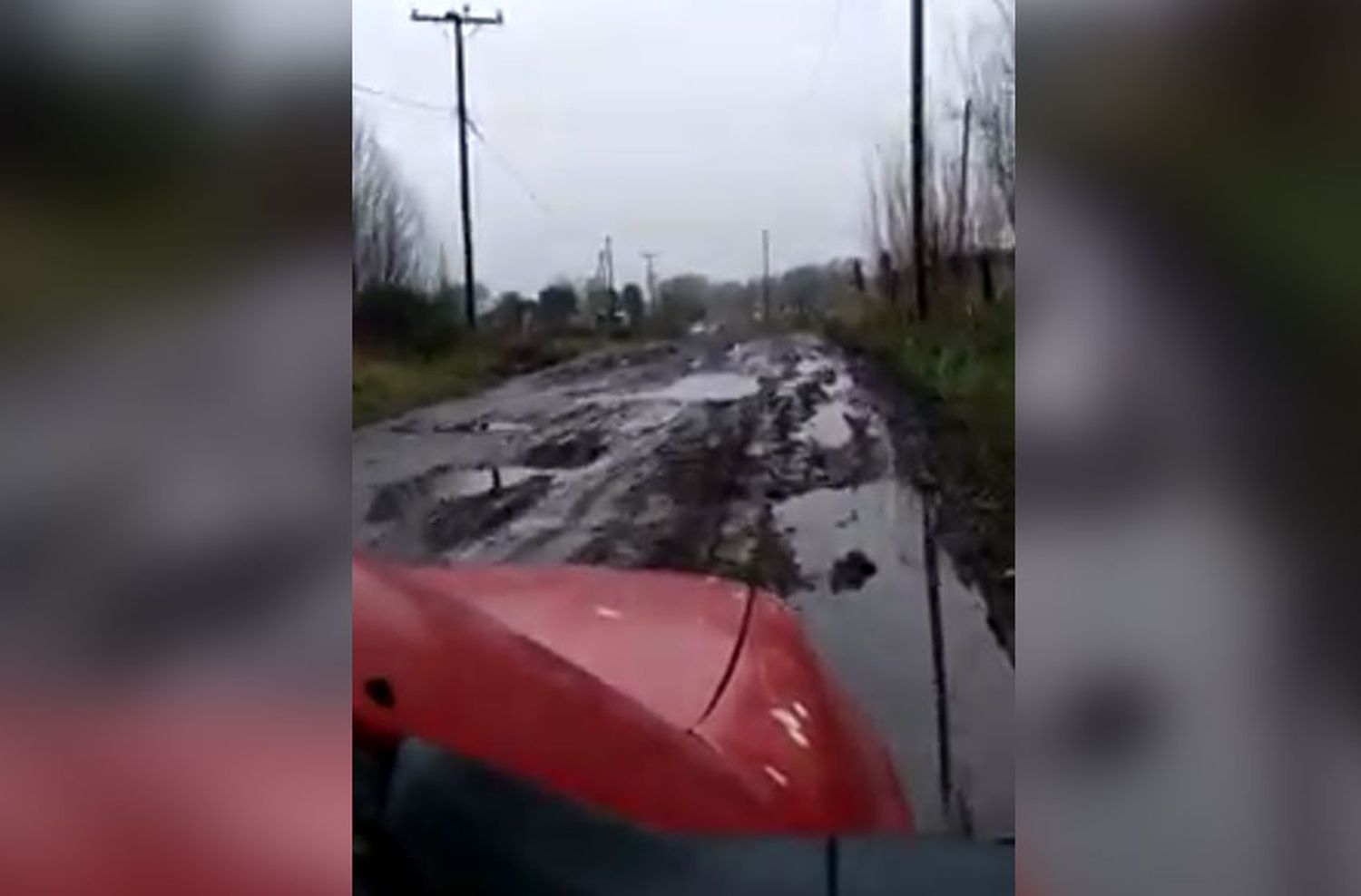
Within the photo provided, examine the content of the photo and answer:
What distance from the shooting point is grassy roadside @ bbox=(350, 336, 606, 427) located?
1.13 meters

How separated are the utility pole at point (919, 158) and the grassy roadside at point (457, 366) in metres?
0.24

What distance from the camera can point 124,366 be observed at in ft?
3.12

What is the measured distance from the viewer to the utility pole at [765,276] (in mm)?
1153

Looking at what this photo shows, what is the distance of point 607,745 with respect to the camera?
1162 mm

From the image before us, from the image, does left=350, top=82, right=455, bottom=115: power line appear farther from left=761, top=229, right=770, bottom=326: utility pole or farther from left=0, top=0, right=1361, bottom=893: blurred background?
left=761, top=229, right=770, bottom=326: utility pole

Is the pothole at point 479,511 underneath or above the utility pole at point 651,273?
underneath

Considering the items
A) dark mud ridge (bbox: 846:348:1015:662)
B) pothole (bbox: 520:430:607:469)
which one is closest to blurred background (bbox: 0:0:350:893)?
pothole (bbox: 520:430:607:469)

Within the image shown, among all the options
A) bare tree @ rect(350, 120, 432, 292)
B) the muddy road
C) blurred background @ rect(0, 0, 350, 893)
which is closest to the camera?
blurred background @ rect(0, 0, 350, 893)

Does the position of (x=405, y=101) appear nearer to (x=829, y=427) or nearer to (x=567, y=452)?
(x=567, y=452)

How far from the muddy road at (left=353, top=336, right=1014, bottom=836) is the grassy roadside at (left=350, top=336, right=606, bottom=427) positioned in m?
0.01

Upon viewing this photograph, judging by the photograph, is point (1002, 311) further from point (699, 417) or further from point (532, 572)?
point (532, 572)

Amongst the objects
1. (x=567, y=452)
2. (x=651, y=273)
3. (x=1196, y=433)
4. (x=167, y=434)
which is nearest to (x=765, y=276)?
(x=651, y=273)

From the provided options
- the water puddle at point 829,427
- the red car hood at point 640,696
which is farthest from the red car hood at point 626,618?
the water puddle at point 829,427

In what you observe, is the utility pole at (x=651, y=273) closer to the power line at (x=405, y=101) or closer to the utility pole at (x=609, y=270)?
the utility pole at (x=609, y=270)
